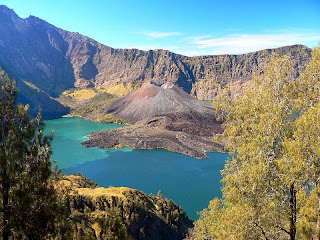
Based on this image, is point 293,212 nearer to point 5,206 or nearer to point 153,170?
point 5,206

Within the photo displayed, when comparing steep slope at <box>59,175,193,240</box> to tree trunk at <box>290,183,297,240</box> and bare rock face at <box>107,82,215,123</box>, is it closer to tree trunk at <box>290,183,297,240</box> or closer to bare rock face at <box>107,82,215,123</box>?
tree trunk at <box>290,183,297,240</box>

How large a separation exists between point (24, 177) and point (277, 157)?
940 cm

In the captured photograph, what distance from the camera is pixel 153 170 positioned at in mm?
83188

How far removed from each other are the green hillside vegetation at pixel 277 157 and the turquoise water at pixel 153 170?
43.0 m

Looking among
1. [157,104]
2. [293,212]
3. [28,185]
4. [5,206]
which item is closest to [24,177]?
[28,185]

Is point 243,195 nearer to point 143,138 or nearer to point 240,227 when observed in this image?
point 240,227

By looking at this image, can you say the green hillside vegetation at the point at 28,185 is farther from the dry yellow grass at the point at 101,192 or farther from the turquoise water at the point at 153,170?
the turquoise water at the point at 153,170

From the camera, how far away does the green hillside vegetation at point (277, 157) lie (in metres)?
8.98

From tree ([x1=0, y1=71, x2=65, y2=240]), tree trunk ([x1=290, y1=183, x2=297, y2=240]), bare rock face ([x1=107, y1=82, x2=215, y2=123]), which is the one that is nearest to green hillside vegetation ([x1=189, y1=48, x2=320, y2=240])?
tree trunk ([x1=290, y1=183, x2=297, y2=240])

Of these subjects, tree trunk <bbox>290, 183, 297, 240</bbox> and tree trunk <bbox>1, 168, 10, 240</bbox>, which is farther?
tree trunk <bbox>290, 183, 297, 240</bbox>

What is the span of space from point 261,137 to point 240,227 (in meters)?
4.11

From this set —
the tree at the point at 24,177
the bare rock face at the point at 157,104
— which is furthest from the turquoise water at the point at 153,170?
the bare rock face at the point at 157,104

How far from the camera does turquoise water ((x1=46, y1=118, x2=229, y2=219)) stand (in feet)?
216

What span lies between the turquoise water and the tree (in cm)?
4635
